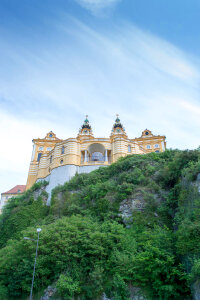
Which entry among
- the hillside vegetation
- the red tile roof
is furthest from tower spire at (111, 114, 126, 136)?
the red tile roof

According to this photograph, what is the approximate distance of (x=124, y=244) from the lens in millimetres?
19062

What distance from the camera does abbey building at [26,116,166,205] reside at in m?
37.6

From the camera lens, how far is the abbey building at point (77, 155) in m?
37.6

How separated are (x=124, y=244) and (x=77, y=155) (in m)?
21.9

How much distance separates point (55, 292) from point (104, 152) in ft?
87.3

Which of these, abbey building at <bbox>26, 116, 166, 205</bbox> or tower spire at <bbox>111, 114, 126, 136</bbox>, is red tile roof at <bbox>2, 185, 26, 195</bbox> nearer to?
abbey building at <bbox>26, 116, 166, 205</bbox>

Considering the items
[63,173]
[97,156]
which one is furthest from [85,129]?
[63,173]

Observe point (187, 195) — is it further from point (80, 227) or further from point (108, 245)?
point (80, 227)

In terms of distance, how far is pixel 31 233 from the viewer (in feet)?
69.5

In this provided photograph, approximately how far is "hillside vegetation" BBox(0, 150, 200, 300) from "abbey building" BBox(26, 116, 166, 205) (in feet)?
31.7

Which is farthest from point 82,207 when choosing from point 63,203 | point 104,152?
point 104,152

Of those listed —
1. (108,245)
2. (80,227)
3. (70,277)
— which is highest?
(80,227)

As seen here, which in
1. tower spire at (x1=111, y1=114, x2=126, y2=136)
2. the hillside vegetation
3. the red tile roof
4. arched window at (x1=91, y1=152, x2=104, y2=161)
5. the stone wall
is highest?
tower spire at (x1=111, y1=114, x2=126, y2=136)

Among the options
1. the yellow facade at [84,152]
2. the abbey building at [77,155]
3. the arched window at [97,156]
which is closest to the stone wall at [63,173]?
the abbey building at [77,155]
